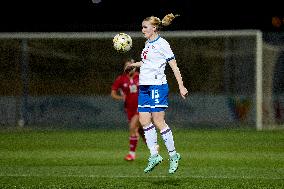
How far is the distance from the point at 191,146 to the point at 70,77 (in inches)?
283

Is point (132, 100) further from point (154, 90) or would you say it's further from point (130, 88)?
point (154, 90)

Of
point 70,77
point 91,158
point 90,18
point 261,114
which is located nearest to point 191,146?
point 91,158

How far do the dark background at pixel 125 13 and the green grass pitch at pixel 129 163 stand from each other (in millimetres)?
24082

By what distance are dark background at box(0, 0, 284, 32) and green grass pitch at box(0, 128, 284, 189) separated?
24082mm

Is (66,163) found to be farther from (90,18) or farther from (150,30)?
(90,18)

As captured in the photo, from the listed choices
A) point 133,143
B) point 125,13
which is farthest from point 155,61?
point 125,13

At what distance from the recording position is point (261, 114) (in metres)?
25.5

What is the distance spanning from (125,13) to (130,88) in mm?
32162

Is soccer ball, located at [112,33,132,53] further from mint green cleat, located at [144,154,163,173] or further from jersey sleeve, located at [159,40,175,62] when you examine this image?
mint green cleat, located at [144,154,163,173]

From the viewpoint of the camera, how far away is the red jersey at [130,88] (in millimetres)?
17953

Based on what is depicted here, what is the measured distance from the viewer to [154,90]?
41.0 feet

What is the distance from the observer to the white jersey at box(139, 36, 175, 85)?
41.0 ft

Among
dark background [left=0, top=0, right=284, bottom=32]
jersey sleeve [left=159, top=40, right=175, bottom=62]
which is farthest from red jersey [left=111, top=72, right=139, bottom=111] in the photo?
dark background [left=0, top=0, right=284, bottom=32]

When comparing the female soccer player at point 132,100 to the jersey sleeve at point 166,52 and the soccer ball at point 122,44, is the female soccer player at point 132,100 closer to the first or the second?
the soccer ball at point 122,44
